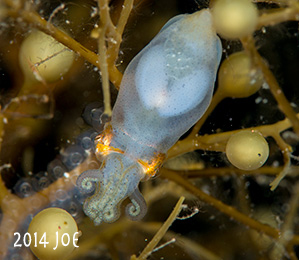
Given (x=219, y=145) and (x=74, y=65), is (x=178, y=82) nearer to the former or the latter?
(x=219, y=145)

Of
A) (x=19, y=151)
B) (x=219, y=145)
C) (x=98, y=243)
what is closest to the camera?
(x=219, y=145)

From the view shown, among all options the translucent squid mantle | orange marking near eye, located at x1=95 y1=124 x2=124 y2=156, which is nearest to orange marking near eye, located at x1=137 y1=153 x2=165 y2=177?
the translucent squid mantle

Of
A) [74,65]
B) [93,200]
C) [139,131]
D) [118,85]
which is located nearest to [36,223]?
[93,200]

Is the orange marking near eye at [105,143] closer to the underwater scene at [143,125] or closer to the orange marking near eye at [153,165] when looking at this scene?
the underwater scene at [143,125]

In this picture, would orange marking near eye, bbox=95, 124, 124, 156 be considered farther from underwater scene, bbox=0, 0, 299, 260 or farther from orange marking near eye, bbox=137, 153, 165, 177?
orange marking near eye, bbox=137, 153, 165, 177

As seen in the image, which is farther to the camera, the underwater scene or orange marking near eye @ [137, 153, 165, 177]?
orange marking near eye @ [137, 153, 165, 177]

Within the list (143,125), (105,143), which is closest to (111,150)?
(105,143)

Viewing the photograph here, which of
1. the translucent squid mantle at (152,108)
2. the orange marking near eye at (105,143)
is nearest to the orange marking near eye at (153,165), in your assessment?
the translucent squid mantle at (152,108)

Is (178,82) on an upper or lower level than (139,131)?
upper
